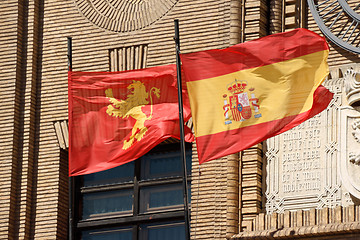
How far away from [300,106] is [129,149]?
2645 mm

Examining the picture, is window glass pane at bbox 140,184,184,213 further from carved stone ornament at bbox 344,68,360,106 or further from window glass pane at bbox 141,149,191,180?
carved stone ornament at bbox 344,68,360,106

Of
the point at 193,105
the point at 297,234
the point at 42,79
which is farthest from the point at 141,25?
the point at 297,234

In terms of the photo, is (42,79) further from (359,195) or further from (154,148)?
(359,195)

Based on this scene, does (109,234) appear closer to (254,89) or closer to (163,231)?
(163,231)

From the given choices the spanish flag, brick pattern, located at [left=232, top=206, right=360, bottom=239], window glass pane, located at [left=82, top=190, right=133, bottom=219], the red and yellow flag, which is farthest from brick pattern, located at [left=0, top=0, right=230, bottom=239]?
brick pattern, located at [left=232, top=206, right=360, bottom=239]

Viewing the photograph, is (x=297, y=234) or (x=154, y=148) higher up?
(x=154, y=148)

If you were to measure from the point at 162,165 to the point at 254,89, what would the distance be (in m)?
2.93

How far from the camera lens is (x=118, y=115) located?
18469mm

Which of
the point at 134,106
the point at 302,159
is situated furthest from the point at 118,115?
the point at 302,159

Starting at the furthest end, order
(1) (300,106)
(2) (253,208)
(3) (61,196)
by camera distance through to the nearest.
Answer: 1. (3) (61,196)
2. (2) (253,208)
3. (1) (300,106)

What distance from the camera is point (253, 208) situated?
60.5ft

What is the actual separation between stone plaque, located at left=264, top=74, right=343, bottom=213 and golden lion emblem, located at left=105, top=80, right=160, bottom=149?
6.30 ft

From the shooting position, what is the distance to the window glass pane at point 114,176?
20.1 metres

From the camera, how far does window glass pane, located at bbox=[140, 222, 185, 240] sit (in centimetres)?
1939
